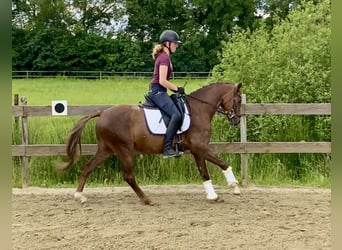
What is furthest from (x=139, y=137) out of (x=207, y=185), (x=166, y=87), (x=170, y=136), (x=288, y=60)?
(x=288, y=60)

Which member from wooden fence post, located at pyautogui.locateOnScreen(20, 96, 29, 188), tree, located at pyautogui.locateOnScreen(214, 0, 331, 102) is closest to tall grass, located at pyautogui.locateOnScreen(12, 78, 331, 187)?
wooden fence post, located at pyautogui.locateOnScreen(20, 96, 29, 188)

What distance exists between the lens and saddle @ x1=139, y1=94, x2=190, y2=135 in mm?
6070

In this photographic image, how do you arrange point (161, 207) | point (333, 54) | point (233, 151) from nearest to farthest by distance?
point (333, 54) < point (161, 207) < point (233, 151)

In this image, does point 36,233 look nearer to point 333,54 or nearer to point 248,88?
point 333,54

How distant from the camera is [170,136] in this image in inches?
237

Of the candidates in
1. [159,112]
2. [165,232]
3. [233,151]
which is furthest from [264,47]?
[165,232]

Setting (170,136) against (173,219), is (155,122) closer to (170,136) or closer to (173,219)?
(170,136)

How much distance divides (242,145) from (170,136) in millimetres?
1680

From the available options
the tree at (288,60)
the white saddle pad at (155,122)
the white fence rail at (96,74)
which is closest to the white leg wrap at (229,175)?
the white saddle pad at (155,122)

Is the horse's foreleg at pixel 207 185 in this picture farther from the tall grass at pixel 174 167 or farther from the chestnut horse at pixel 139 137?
the tall grass at pixel 174 167

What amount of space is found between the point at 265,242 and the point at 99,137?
2.82m

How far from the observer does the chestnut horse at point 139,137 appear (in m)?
Answer: 6.09

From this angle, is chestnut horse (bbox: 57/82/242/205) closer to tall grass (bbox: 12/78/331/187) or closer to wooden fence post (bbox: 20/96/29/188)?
wooden fence post (bbox: 20/96/29/188)

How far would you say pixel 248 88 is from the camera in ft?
29.2
